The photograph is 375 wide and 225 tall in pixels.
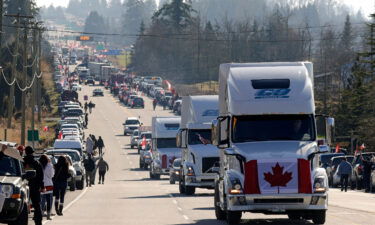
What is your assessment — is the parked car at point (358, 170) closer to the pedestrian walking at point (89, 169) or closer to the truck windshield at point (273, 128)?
the pedestrian walking at point (89, 169)

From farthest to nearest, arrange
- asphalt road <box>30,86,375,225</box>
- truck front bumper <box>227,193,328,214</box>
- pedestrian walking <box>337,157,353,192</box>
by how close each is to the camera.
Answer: pedestrian walking <box>337,157,353,192</box>, asphalt road <box>30,86,375,225</box>, truck front bumper <box>227,193,328,214</box>

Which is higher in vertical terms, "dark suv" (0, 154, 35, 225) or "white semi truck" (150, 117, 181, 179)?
"dark suv" (0, 154, 35, 225)

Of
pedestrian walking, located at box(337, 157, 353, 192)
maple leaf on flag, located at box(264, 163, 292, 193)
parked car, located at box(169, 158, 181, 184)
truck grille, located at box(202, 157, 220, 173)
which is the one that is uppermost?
maple leaf on flag, located at box(264, 163, 292, 193)

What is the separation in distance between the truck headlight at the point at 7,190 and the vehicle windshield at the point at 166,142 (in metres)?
35.2

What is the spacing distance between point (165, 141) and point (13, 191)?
3544cm

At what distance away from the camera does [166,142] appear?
5888 centimetres

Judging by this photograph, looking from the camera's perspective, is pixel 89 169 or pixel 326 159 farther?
pixel 326 159

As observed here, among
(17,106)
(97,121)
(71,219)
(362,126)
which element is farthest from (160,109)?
(71,219)

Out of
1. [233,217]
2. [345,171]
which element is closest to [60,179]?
[233,217]

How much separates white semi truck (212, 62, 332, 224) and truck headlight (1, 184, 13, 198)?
15.2 feet

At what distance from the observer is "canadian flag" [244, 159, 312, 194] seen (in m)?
24.3

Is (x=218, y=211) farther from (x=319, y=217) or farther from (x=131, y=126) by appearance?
(x=131, y=126)

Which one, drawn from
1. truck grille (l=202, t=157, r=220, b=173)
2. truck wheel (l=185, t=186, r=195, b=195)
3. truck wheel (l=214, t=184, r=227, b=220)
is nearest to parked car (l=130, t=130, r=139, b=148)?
truck wheel (l=185, t=186, r=195, b=195)

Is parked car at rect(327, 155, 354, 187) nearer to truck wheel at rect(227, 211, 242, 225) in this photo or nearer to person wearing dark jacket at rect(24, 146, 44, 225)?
truck wheel at rect(227, 211, 242, 225)
